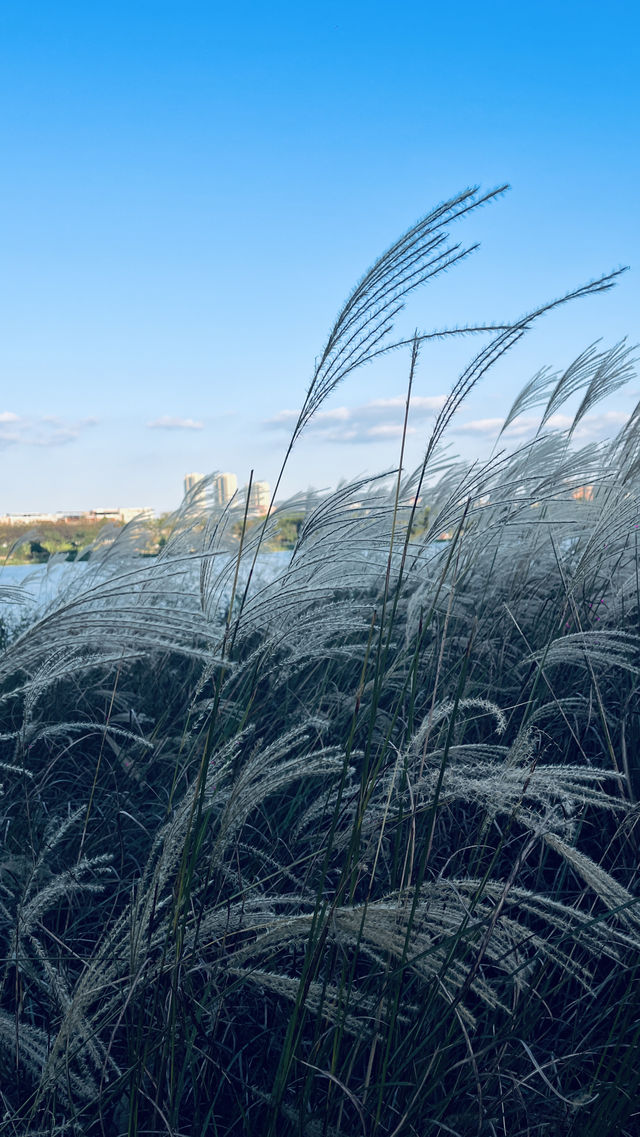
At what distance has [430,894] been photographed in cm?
98

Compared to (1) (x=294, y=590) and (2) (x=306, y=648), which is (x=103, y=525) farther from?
(1) (x=294, y=590)

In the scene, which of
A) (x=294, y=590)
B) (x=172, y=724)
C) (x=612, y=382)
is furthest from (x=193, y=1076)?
(x=612, y=382)

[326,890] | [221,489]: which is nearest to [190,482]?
[221,489]

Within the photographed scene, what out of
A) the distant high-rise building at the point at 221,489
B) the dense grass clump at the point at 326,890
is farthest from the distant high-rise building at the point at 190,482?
the dense grass clump at the point at 326,890

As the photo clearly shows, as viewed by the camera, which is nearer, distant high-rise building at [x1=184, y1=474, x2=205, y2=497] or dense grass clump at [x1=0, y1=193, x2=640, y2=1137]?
dense grass clump at [x1=0, y1=193, x2=640, y2=1137]

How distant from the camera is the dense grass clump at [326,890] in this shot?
91 cm

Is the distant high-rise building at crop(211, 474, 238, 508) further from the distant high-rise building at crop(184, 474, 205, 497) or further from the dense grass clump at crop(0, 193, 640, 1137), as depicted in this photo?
the dense grass clump at crop(0, 193, 640, 1137)

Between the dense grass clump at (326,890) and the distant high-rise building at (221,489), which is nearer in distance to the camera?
the dense grass clump at (326,890)

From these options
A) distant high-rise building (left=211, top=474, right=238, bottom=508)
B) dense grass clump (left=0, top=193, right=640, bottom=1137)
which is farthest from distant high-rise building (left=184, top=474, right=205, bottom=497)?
dense grass clump (left=0, top=193, right=640, bottom=1137)

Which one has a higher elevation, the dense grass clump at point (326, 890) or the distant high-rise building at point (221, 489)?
the distant high-rise building at point (221, 489)

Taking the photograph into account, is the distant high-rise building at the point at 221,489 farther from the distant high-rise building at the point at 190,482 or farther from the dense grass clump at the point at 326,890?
the dense grass clump at the point at 326,890

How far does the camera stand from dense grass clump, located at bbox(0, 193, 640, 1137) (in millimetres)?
908

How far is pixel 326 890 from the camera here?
136 centimetres

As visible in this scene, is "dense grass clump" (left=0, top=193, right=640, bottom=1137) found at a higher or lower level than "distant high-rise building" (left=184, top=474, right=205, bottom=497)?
lower
